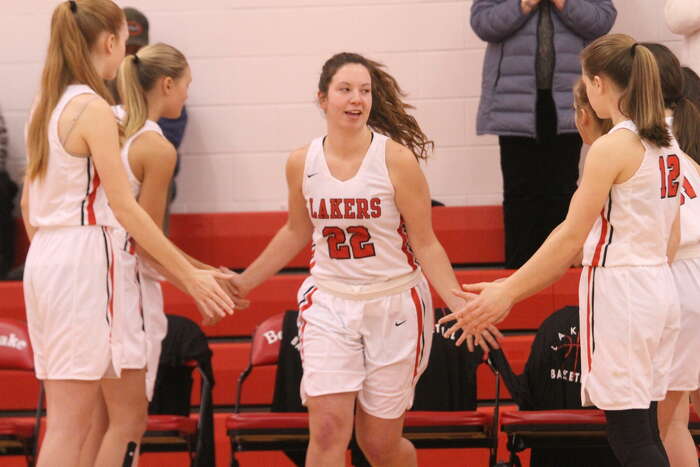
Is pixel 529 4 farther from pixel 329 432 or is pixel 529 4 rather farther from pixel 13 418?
pixel 13 418

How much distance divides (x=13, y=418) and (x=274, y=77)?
2.63 m

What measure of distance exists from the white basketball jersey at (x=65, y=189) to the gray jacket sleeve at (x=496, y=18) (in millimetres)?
→ 2505

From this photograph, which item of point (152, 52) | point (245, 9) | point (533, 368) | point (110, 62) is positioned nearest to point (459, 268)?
point (533, 368)

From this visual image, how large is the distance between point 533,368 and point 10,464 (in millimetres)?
2547

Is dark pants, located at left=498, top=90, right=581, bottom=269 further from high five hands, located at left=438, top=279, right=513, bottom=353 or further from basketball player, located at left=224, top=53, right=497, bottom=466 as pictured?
high five hands, located at left=438, top=279, right=513, bottom=353

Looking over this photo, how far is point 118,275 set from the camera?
→ 137 inches

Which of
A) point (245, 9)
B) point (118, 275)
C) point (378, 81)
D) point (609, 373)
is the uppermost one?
point (245, 9)

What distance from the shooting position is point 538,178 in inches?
210

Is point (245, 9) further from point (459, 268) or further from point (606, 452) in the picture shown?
point (606, 452)

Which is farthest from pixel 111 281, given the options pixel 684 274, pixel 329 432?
pixel 684 274

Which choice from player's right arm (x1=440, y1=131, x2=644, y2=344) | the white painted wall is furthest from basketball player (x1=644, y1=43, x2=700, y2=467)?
the white painted wall

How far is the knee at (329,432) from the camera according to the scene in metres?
3.62

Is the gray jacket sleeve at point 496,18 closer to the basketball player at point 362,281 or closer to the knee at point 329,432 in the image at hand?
the basketball player at point 362,281

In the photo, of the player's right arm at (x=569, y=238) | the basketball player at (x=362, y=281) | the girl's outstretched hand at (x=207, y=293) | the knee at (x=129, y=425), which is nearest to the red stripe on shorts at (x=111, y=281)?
the girl's outstretched hand at (x=207, y=293)
